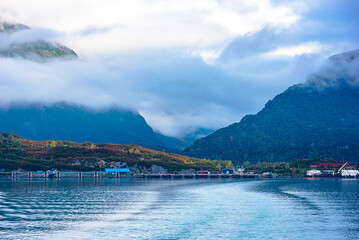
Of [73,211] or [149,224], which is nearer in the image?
[149,224]

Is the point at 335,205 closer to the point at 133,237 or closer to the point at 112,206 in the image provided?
the point at 112,206

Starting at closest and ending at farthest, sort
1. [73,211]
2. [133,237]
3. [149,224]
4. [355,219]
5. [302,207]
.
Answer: [133,237]
[149,224]
[355,219]
[73,211]
[302,207]

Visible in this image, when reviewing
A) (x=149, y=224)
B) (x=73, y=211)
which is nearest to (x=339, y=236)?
(x=149, y=224)

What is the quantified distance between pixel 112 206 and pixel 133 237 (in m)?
41.9

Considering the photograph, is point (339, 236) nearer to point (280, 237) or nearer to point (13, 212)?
point (280, 237)

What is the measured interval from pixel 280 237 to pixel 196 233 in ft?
45.5

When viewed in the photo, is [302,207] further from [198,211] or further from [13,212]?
[13,212]

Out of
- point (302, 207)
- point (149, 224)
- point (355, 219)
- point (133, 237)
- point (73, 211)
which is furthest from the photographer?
point (302, 207)

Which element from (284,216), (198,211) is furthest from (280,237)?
(198,211)

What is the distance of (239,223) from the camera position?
83.7 metres

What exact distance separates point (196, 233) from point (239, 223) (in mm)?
13358

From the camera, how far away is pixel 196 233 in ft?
241

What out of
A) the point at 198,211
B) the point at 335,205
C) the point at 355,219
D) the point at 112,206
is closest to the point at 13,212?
the point at 112,206

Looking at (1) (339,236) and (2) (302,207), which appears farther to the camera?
(2) (302,207)
